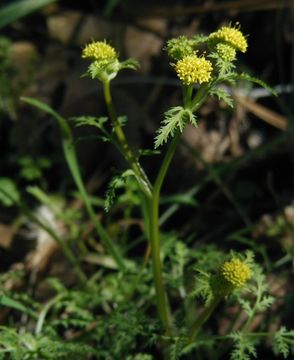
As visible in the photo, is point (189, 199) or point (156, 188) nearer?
point (156, 188)

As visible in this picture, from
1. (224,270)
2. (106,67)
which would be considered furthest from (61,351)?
(106,67)

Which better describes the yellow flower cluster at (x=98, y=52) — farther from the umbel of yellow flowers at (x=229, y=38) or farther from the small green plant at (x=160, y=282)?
the umbel of yellow flowers at (x=229, y=38)

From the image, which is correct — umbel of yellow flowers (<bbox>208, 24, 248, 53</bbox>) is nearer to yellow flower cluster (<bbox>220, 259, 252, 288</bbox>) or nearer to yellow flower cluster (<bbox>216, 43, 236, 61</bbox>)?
yellow flower cluster (<bbox>216, 43, 236, 61</bbox>)

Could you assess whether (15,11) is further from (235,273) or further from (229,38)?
(235,273)

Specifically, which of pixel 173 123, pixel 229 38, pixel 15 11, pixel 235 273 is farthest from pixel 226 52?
pixel 15 11

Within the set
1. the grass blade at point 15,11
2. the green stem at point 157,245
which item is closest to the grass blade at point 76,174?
the green stem at point 157,245

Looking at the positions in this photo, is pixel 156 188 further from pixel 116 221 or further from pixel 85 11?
pixel 85 11
